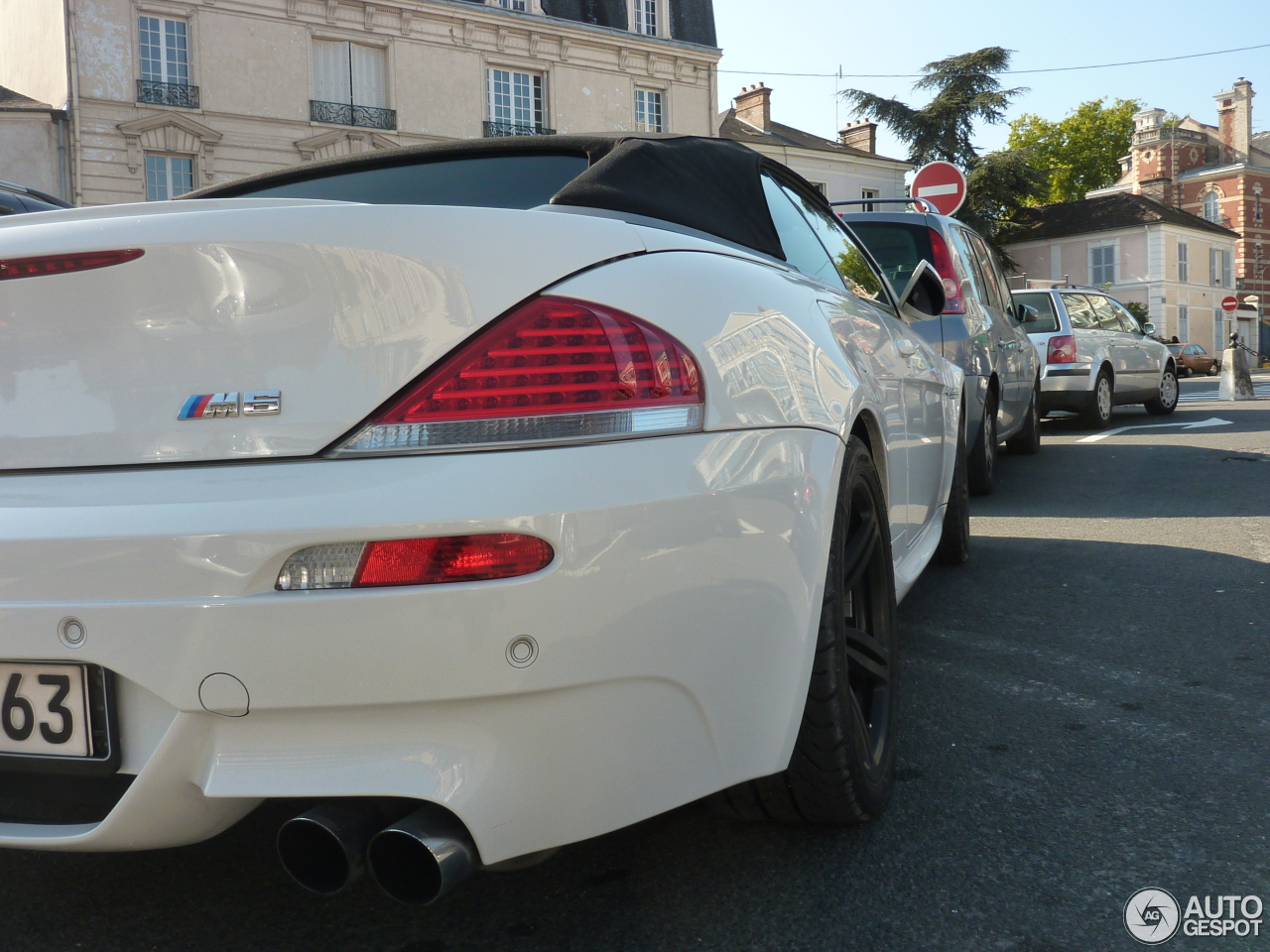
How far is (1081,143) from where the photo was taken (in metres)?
65.8

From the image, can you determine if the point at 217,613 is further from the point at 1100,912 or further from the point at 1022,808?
the point at 1022,808

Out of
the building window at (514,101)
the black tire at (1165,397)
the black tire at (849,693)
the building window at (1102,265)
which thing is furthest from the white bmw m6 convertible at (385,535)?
the building window at (1102,265)

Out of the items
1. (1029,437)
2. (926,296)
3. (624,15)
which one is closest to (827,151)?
(624,15)

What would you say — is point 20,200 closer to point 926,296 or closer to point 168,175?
point 926,296

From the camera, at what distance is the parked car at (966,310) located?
6358 millimetres

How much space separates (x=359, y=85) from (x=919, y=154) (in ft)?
75.4

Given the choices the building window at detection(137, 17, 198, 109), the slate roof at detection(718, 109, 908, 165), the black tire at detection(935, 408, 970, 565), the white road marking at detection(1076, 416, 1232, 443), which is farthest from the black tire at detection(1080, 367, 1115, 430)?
the slate roof at detection(718, 109, 908, 165)

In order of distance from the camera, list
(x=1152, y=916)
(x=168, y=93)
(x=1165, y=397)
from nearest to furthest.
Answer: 1. (x=1152, y=916)
2. (x=1165, y=397)
3. (x=168, y=93)

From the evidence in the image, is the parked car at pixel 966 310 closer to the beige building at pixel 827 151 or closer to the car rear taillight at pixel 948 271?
the car rear taillight at pixel 948 271

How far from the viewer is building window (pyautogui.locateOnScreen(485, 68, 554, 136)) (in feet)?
95.4

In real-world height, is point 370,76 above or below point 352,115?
above

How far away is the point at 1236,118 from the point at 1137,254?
67.2 ft

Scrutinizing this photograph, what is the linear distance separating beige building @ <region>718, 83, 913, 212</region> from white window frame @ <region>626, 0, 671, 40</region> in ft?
28.3

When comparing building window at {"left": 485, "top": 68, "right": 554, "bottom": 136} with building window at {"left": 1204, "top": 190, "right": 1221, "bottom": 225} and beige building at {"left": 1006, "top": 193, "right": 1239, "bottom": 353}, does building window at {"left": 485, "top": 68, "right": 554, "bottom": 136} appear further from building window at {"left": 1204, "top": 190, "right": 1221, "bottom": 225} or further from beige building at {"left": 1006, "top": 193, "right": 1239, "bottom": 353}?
building window at {"left": 1204, "top": 190, "right": 1221, "bottom": 225}
